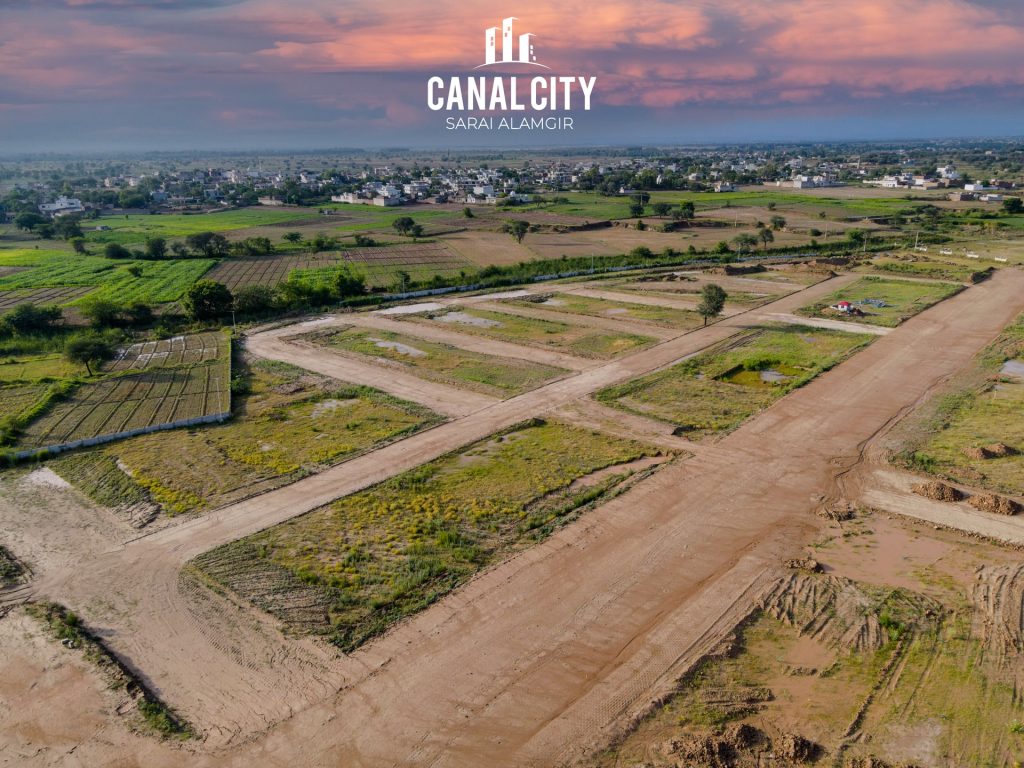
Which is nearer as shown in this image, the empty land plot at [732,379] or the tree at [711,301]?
the empty land plot at [732,379]

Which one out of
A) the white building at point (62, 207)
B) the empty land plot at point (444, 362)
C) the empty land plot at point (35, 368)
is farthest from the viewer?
the white building at point (62, 207)

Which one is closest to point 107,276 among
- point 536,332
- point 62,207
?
point 536,332

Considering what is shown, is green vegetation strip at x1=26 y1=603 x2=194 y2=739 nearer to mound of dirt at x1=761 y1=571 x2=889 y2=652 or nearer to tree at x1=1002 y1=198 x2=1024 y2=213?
mound of dirt at x1=761 y1=571 x2=889 y2=652

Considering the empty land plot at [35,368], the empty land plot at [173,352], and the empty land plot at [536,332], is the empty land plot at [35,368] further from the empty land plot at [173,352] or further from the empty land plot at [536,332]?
the empty land plot at [536,332]

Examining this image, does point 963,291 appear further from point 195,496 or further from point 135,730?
point 135,730

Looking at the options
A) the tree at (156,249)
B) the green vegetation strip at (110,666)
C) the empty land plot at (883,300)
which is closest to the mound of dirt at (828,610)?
the green vegetation strip at (110,666)

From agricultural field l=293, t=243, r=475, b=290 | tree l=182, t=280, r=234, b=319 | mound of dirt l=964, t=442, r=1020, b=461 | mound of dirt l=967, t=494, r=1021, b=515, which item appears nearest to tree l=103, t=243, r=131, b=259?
agricultural field l=293, t=243, r=475, b=290

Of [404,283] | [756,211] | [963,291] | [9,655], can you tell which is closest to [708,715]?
[9,655]
